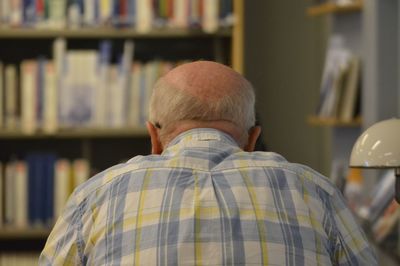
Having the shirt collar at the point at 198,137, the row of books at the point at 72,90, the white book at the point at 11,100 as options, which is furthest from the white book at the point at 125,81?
the shirt collar at the point at 198,137

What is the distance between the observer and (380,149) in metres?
1.79

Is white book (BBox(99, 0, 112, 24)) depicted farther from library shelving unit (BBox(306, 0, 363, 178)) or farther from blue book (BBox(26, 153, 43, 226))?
library shelving unit (BBox(306, 0, 363, 178))

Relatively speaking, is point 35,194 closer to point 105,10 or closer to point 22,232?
point 22,232

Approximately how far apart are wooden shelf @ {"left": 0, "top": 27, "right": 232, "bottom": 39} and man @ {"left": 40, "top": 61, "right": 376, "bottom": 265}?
2.51m

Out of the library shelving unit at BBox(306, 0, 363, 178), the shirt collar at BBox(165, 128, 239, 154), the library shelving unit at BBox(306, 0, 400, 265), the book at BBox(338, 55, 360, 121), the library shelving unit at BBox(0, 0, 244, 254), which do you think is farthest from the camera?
the library shelving unit at BBox(0, 0, 244, 254)

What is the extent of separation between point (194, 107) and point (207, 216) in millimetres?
239

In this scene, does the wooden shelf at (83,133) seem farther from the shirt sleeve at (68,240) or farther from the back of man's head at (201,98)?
the shirt sleeve at (68,240)

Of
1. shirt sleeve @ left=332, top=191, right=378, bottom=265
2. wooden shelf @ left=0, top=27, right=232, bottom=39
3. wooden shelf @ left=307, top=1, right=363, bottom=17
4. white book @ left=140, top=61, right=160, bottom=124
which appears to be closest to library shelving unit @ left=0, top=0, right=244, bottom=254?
wooden shelf @ left=0, top=27, right=232, bottom=39

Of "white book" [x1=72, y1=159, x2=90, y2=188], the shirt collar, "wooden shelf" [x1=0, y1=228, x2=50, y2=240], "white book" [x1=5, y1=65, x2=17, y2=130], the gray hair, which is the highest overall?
the gray hair

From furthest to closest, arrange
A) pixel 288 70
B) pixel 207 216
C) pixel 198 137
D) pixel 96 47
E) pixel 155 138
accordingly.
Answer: pixel 288 70 → pixel 96 47 → pixel 155 138 → pixel 198 137 → pixel 207 216

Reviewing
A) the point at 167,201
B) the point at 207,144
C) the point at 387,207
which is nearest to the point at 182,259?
the point at 167,201

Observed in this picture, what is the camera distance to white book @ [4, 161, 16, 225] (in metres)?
4.22

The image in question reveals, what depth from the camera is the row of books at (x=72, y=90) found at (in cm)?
419

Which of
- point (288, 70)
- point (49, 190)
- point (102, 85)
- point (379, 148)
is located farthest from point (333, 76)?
point (379, 148)
